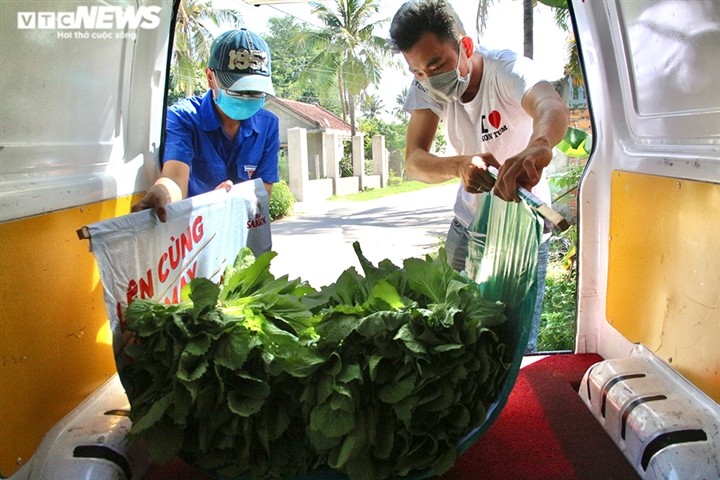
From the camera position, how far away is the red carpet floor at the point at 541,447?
6.18 ft

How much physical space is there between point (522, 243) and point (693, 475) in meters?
0.77

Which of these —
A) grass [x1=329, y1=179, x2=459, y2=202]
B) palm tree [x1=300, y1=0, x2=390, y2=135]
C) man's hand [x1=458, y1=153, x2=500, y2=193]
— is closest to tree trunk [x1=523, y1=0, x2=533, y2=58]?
man's hand [x1=458, y1=153, x2=500, y2=193]

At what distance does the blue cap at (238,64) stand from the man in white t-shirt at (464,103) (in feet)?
2.21

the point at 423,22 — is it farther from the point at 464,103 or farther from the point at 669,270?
the point at 669,270

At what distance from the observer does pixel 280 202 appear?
18172 mm

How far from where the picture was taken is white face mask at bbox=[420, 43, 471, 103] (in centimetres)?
263

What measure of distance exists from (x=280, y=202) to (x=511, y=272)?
54.2 feet

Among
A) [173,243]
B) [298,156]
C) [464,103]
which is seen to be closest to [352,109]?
[298,156]

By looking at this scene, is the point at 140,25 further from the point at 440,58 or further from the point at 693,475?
the point at 693,475

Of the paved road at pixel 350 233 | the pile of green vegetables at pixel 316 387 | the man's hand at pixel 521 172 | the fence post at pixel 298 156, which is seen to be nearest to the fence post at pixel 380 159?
the paved road at pixel 350 233

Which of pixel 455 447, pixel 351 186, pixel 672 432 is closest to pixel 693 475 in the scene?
pixel 672 432

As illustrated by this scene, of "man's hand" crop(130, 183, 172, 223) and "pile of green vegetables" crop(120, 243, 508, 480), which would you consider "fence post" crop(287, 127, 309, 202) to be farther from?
"pile of green vegetables" crop(120, 243, 508, 480)

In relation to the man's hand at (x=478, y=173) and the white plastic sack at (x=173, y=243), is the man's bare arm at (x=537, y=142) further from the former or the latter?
→ the white plastic sack at (x=173, y=243)

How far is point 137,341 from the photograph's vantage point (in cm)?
176
